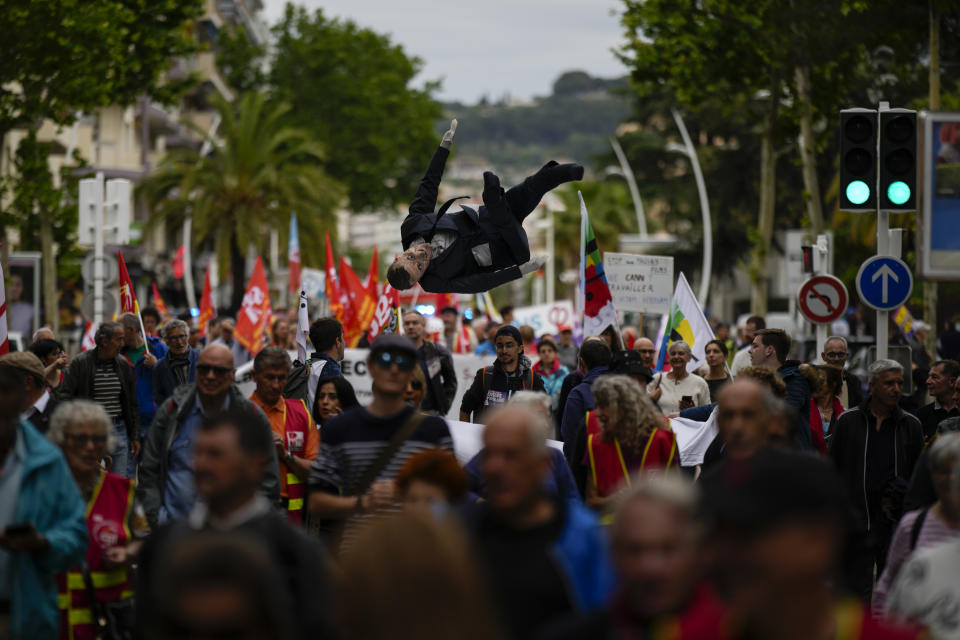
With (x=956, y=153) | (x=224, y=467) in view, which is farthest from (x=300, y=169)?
(x=224, y=467)

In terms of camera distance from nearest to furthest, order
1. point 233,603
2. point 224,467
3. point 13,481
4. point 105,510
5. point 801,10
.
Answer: point 233,603
point 224,467
point 13,481
point 105,510
point 801,10

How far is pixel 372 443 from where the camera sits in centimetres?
661

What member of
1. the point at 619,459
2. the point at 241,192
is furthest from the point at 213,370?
the point at 241,192

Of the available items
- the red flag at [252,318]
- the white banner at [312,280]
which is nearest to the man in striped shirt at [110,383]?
the red flag at [252,318]

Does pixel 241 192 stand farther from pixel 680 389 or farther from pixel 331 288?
pixel 680 389

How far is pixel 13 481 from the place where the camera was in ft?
20.3

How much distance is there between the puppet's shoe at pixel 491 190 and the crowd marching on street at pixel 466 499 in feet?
0.18

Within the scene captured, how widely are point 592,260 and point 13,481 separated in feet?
33.4

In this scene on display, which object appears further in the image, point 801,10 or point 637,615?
point 801,10

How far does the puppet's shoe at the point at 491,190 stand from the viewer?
31.9 feet

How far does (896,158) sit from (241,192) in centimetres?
3287

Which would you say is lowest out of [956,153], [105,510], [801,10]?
[105,510]

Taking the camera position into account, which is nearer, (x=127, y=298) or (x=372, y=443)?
(x=372, y=443)

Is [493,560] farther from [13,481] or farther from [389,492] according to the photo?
[13,481]
